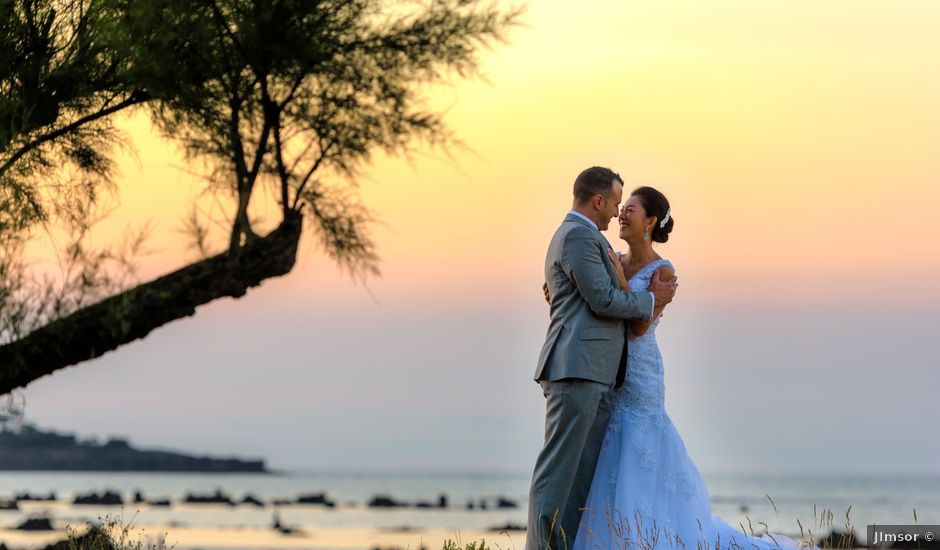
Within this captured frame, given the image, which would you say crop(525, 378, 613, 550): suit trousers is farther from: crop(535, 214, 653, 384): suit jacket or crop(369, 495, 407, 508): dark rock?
crop(369, 495, 407, 508): dark rock

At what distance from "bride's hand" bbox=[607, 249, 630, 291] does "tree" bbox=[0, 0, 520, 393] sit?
263 inches

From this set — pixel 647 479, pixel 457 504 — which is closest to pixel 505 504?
pixel 457 504

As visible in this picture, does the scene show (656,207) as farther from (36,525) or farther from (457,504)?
(457,504)

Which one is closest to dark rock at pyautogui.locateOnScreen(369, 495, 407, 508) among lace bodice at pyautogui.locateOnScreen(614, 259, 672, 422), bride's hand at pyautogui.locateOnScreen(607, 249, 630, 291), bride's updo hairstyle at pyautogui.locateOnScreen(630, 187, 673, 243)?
lace bodice at pyautogui.locateOnScreen(614, 259, 672, 422)

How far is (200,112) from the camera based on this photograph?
13930mm

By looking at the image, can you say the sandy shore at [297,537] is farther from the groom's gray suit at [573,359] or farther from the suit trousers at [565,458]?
the groom's gray suit at [573,359]

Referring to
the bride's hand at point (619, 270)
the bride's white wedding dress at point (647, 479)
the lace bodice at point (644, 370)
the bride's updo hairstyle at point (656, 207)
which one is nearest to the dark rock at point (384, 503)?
the bride's white wedding dress at point (647, 479)

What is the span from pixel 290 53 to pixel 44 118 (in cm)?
277

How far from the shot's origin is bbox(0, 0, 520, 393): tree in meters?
13.2

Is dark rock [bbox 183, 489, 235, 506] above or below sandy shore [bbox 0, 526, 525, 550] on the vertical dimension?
above

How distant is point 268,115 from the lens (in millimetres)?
13977

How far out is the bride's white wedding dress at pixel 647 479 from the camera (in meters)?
7.93

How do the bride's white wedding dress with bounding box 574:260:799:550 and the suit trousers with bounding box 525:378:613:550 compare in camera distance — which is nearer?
the suit trousers with bounding box 525:378:613:550

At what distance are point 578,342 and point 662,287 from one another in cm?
66
